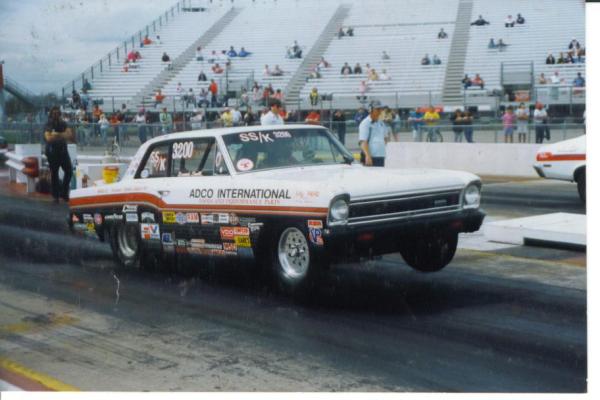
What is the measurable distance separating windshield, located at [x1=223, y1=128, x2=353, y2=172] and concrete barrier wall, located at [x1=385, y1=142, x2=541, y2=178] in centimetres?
1275

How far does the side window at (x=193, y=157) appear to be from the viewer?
8492 millimetres

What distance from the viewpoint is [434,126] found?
23.2 metres

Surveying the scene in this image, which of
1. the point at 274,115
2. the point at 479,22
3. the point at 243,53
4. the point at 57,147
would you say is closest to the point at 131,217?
the point at 274,115

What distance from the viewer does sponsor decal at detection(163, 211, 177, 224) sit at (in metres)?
8.53

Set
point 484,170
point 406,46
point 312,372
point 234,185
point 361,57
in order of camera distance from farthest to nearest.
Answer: point 484,170 → point 361,57 → point 406,46 → point 234,185 → point 312,372

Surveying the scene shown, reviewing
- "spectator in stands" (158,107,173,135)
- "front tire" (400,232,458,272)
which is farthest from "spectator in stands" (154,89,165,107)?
"front tire" (400,232,458,272)

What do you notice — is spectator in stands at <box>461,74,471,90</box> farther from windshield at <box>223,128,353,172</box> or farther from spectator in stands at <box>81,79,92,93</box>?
windshield at <box>223,128,353,172</box>

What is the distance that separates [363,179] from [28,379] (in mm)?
3174

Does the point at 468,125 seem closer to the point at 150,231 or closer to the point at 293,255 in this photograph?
the point at 150,231

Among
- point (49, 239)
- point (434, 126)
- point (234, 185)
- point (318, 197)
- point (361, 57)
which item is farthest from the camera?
point (434, 126)

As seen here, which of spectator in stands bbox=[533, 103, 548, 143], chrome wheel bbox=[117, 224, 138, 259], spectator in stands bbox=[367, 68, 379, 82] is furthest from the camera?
spectator in stands bbox=[367, 68, 379, 82]
